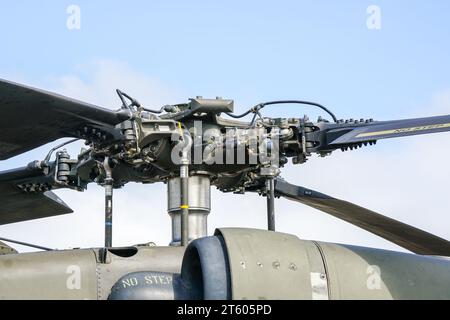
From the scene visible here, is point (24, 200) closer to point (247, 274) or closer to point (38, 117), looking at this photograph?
point (38, 117)

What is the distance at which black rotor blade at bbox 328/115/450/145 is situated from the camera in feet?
20.0

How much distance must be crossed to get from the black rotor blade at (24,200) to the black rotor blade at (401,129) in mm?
3412

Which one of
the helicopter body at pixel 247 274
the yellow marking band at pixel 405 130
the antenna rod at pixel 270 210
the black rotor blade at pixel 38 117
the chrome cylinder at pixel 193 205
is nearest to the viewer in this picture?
the helicopter body at pixel 247 274

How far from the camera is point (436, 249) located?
8117 mm

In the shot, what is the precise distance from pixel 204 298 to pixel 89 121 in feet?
8.19

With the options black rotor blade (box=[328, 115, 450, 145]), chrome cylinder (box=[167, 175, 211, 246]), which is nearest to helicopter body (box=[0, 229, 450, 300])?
black rotor blade (box=[328, 115, 450, 145])

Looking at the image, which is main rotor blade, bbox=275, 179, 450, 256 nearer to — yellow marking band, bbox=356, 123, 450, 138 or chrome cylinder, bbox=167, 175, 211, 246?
chrome cylinder, bbox=167, 175, 211, 246

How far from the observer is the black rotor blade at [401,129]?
610cm

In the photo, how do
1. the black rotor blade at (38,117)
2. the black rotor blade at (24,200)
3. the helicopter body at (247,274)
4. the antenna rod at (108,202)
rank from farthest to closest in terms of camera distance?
the black rotor blade at (24,200) → the antenna rod at (108,202) → the black rotor blade at (38,117) → the helicopter body at (247,274)

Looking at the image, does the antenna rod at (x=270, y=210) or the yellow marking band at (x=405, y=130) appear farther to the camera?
the antenna rod at (x=270, y=210)

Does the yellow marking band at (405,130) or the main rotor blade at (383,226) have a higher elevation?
the yellow marking band at (405,130)

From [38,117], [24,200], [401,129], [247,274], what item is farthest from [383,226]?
[24,200]

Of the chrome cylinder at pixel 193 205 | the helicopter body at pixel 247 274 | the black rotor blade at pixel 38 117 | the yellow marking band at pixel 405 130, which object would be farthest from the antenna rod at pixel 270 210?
the helicopter body at pixel 247 274

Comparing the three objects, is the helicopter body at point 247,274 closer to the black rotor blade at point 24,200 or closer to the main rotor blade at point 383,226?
the main rotor blade at point 383,226
